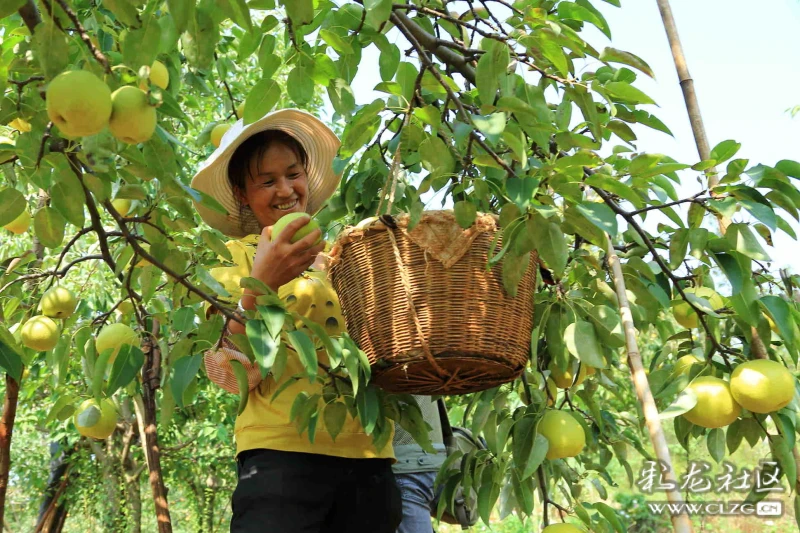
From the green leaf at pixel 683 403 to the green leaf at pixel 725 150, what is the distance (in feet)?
1.25

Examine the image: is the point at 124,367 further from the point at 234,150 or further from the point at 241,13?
the point at 234,150

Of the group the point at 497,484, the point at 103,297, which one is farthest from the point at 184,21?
the point at 103,297

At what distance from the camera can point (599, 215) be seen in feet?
3.86

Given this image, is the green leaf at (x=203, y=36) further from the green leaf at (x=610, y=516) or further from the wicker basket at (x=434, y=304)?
the green leaf at (x=610, y=516)

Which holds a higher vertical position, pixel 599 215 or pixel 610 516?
pixel 599 215

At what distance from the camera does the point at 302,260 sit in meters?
1.38

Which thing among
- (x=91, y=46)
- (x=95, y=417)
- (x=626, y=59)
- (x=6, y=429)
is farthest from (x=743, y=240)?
(x=6, y=429)

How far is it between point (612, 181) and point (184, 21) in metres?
0.62

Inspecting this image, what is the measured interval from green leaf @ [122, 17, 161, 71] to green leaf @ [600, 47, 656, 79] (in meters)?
0.68

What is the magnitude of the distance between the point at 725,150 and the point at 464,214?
18.0 inches

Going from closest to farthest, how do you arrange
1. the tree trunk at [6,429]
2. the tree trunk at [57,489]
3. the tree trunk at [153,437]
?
1. the tree trunk at [6,429]
2. the tree trunk at [153,437]
3. the tree trunk at [57,489]

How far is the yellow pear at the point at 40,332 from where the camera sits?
176cm

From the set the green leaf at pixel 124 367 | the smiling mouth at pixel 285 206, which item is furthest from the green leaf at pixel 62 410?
the smiling mouth at pixel 285 206

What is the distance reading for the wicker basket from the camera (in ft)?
4.22
